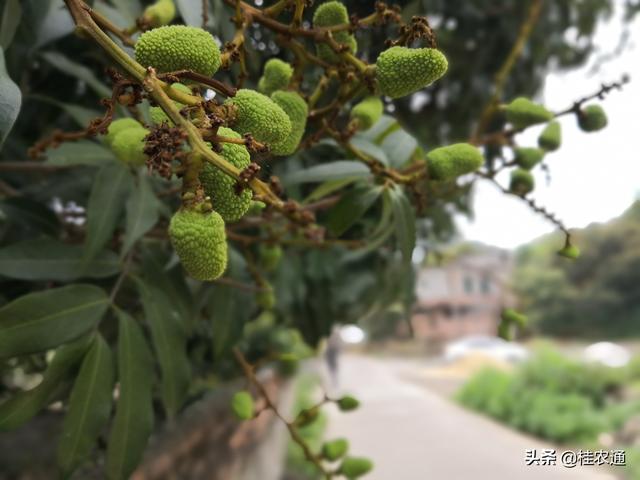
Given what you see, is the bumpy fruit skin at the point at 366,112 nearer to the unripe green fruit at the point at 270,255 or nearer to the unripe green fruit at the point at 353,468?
the unripe green fruit at the point at 270,255

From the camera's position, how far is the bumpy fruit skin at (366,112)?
54cm

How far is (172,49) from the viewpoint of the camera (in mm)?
310

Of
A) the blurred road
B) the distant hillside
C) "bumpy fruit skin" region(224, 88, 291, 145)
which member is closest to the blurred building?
the distant hillside

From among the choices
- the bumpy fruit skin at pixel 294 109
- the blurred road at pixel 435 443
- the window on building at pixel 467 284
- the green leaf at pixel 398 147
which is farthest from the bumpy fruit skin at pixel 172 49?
A: the window on building at pixel 467 284

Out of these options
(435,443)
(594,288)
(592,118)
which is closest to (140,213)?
(592,118)

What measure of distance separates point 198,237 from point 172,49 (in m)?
0.10

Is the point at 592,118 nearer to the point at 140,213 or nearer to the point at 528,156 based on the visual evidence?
the point at 528,156

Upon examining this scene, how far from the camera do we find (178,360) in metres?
0.62

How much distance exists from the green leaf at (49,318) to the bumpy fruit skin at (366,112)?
309 millimetres

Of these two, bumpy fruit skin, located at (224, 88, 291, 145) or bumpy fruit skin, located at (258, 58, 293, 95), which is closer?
bumpy fruit skin, located at (224, 88, 291, 145)

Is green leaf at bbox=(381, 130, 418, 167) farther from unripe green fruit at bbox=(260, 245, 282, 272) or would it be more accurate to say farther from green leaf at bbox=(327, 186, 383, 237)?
unripe green fruit at bbox=(260, 245, 282, 272)

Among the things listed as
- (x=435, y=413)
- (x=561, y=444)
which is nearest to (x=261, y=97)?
(x=561, y=444)

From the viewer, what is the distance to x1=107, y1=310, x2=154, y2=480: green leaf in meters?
0.53

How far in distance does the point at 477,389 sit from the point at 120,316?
5.83 metres
